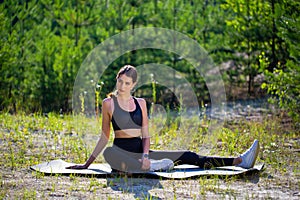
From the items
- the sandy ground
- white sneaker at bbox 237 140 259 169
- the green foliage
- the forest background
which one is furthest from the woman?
the forest background

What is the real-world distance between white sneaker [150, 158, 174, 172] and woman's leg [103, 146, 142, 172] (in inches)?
6.1

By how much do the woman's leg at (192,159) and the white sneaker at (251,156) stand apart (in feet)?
0.42

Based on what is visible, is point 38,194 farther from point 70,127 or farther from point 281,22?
point 281,22

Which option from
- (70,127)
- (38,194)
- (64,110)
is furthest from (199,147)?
(64,110)

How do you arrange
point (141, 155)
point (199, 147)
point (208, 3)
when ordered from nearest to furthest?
point (141, 155) < point (199, 147) < point (208, 3)

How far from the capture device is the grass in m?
5.57

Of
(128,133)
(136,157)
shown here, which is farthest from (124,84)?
(136,157)

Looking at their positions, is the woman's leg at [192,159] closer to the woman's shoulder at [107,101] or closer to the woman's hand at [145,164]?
the woman's hand at [145,164]

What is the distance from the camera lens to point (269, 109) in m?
11.0

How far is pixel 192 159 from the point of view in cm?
649

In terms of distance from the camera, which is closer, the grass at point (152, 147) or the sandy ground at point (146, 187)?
the sandy ground at point (146, 187)

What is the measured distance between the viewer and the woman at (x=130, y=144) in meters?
6.29

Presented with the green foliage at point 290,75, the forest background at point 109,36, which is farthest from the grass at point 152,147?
the forest background at point 109,36

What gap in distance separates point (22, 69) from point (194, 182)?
7469 mm
